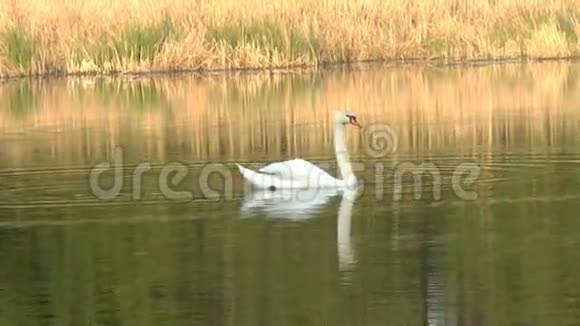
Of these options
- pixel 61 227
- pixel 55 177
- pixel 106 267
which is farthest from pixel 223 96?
pixel 106 267

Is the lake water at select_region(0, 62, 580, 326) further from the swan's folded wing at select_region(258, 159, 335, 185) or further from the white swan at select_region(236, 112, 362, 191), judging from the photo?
the swan's folded wing at select_region(258, 159, 335, 185)

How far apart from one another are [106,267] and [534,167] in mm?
5295

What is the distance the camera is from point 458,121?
19.1 metres

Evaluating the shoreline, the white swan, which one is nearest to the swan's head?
the white swan

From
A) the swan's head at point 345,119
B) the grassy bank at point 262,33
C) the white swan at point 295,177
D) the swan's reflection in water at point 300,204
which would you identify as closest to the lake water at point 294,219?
the swan's reflection in water at point 300,204

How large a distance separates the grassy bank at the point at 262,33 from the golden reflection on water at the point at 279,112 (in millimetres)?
748

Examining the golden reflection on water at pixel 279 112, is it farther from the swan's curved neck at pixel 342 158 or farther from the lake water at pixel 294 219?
the swan's curved neck at pixel 342 158

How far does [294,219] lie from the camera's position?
459 inches

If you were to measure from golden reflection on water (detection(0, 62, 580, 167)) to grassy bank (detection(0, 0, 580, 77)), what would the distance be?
29.5 inches

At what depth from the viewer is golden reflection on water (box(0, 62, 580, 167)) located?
16.8m

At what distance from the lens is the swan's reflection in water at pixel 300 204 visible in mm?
11402
